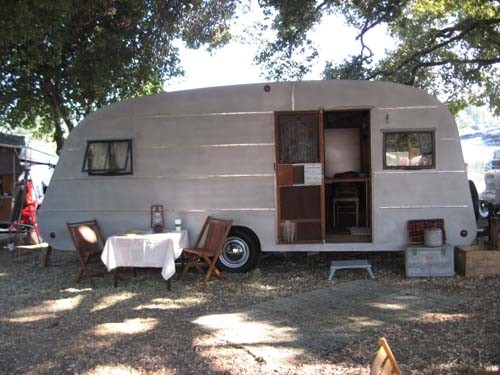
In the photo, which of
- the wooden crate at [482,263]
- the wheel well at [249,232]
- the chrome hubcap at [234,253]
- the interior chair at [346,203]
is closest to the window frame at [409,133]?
the wooden crate at [482,263]

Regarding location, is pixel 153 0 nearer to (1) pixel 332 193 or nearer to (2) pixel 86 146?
(2) pixel 86 146

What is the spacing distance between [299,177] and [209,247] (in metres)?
1.58

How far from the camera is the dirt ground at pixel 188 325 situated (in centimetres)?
402

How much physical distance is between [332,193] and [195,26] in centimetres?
553

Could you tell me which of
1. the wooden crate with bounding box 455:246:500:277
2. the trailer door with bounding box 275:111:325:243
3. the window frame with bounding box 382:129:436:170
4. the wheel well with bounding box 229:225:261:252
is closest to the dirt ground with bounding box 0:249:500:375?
the wooden crate with bounding box 455:246:500:277


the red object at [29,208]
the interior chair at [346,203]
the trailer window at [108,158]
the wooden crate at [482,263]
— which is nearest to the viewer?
the wooden crate at [482,263]

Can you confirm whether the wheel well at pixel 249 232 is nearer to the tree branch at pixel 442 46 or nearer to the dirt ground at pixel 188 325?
the dirt ground at pixel 188 325

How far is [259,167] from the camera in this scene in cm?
721

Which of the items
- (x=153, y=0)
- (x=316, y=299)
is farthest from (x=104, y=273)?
(x=153, y=0)

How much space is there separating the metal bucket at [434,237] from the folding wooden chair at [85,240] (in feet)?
14.7

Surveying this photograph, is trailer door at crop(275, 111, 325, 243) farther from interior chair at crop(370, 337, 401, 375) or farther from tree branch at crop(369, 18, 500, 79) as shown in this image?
tree branch at crop(369, 18, 500, 79)

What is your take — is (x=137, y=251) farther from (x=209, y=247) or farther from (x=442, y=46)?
(x=442, y=46)

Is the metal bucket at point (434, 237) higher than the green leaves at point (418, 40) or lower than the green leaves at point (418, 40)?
lower

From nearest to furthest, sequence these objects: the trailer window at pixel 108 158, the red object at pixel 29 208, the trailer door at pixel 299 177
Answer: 1. the trailer door at pixel 299 177
2. the trailer window at pixel 108 158
3. the red object at pixel 29 208
